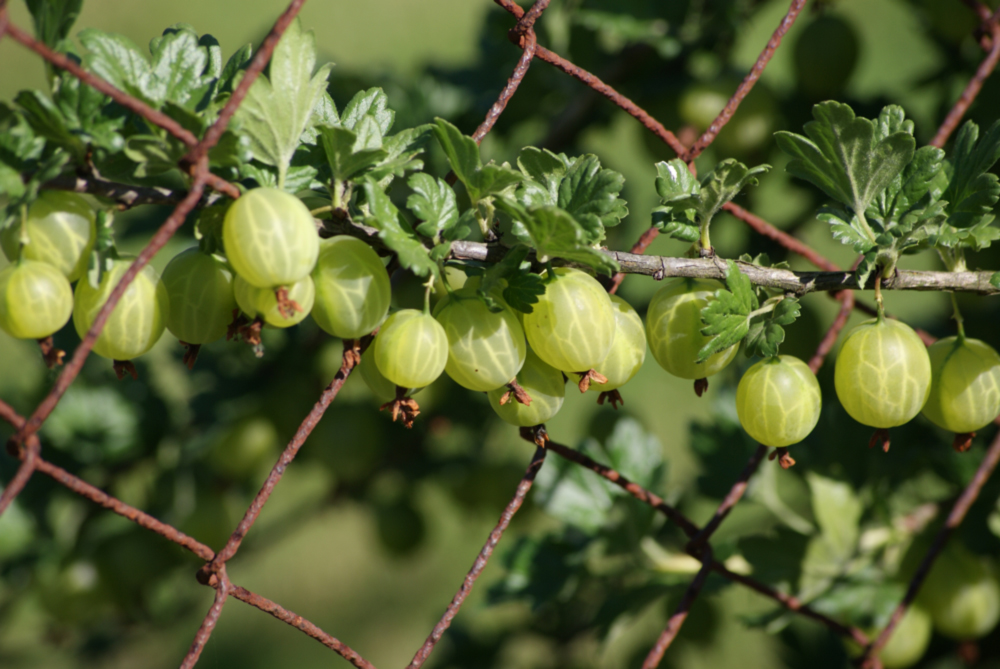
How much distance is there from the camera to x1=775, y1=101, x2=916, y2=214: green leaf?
541mm

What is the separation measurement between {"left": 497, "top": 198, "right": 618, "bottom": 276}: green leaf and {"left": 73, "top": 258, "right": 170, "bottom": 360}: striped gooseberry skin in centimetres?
23

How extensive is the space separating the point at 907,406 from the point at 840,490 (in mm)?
462

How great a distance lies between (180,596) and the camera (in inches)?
55.3

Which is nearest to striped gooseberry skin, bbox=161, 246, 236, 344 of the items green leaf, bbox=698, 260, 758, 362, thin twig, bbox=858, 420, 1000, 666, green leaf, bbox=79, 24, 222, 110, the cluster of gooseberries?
the cluster of gooseberries

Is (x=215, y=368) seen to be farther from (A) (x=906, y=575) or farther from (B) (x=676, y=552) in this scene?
(A) (x=906, y=575)

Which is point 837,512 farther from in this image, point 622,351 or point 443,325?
point 443,325

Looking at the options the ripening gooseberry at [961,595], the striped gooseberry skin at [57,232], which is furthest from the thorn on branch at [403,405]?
the ripening gooseberry at [961,595]

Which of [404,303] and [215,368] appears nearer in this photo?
[404,303]

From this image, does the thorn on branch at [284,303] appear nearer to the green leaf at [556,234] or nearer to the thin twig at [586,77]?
the green leaf at [556,234]

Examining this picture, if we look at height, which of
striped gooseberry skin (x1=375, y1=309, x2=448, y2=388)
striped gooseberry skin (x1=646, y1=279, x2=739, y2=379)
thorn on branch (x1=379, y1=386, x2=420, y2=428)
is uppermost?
striped gooseberry skin (x1=646, y1=279, x2=739, y2=379)

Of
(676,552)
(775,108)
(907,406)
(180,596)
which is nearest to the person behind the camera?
(907,406)

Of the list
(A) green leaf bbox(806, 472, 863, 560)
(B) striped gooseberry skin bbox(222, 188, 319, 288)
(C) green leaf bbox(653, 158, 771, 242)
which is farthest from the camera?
Result: (A) green leaf bbox(806, 472, 863, 560)

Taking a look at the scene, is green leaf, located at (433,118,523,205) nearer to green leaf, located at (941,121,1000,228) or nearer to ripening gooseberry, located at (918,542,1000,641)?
green leaf, located at (941,121,1000,228)

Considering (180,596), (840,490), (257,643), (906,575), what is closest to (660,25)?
(840,490)
